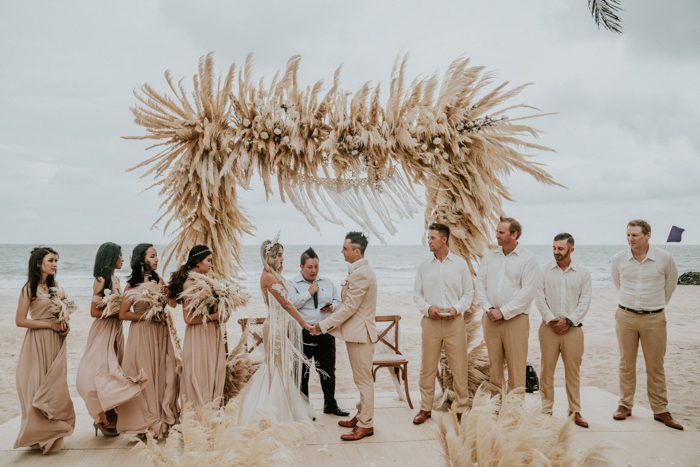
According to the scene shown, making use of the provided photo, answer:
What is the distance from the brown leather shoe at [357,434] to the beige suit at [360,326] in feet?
0.12

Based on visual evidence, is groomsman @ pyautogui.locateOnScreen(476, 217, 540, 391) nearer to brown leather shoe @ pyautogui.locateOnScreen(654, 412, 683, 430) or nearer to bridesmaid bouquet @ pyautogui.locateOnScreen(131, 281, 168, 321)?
brown leather shoe @ pyautogui.locateOnScreen(654, 412, 683, 430)

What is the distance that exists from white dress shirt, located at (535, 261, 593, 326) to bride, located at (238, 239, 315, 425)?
2.26 meters

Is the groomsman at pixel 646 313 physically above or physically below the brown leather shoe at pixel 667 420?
above

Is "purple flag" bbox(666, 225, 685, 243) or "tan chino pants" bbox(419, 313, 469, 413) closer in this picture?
"tan chino pants" bbox(419, 313, 469, 413)

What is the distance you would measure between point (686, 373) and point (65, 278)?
29.4 m

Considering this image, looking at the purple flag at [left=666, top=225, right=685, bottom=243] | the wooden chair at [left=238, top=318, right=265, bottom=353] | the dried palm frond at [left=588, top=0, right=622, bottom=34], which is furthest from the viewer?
the purple flag at [left=666, top=225, right=685, bottom=243]

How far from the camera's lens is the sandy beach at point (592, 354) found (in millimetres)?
6559

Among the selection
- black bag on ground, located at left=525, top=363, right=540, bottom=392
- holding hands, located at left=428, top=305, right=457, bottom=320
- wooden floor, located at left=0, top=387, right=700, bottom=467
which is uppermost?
holding hands, located at left=428, top=305, right=457, bottom=320

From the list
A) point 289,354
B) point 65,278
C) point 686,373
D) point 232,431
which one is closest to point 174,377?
A: point 289,354

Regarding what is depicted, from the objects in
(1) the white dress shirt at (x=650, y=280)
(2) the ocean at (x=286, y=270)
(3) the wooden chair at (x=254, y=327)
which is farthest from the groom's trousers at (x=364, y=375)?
(2) the ocean at (x=286, y=270)

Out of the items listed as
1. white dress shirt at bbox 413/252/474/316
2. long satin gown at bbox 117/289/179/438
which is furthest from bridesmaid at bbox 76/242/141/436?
white dress shirt at bbox 413/252/474/316

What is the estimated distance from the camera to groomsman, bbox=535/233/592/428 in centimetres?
464

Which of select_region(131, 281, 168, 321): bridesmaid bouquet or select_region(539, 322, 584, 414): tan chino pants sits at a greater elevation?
select_region(131, 281, 168, 321): bridesmaid bouquet

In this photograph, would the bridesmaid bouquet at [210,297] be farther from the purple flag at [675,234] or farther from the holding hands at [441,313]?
the purple flag at [675,234]
